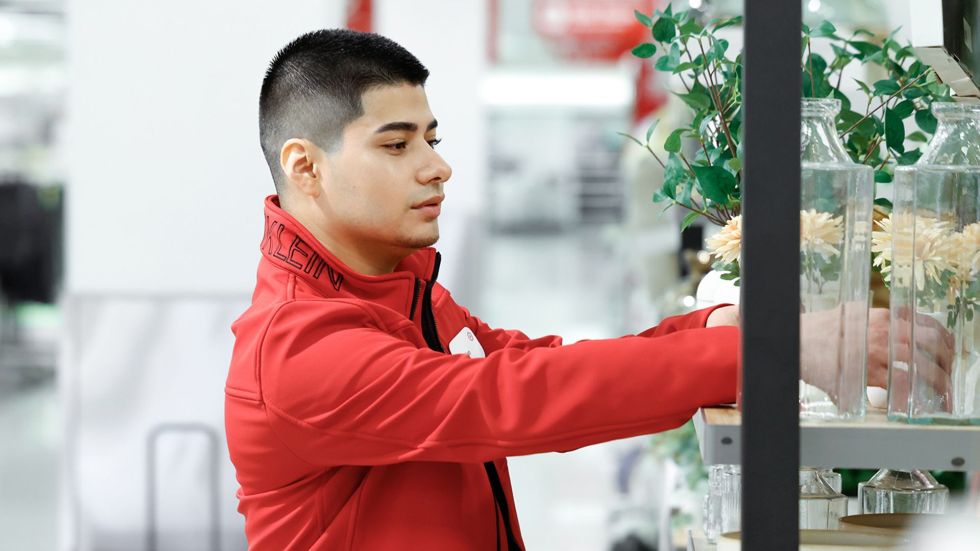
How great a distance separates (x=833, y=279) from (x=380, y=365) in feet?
1.50

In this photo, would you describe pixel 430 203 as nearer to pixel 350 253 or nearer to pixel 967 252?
pixel 350 253

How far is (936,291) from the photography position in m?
1.05

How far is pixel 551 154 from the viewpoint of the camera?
62.9ft

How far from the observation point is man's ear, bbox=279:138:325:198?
1.44 metres

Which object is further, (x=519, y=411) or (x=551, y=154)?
(x=551, y=154)

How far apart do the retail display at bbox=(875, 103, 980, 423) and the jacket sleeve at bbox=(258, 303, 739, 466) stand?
0.16 m

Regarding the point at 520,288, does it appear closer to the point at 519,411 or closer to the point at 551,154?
the point at 551,154

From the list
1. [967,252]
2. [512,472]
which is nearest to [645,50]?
[967,252]

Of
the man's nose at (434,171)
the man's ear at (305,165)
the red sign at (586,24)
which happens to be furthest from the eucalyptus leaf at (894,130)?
the red sign at (586,24)

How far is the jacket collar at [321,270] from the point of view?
4.53 ft

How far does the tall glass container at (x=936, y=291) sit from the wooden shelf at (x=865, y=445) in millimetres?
35

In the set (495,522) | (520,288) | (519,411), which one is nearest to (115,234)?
(495,522)

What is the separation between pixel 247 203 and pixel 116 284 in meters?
0.44

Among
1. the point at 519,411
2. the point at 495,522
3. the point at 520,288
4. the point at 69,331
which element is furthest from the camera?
the point at 520,288
